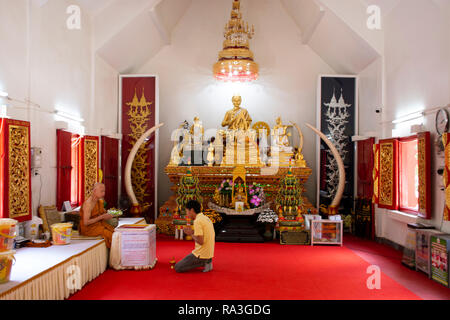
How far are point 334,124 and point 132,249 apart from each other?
5.63m

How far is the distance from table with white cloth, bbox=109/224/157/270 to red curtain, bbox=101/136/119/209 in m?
3.04

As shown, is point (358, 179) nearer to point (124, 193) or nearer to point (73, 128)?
point (124, 193)

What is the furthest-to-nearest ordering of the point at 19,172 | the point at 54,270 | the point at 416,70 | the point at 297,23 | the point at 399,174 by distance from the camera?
the point at 297,23, the point at 399,174, the point at 416,70, the point at 19,172, the point at 54,270

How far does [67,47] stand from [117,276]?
390 centimetres

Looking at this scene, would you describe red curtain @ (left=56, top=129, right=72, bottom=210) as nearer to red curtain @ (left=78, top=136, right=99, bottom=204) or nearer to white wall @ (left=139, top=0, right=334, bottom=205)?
red curtain @ (left=78, top=136, right=99, bottom=204)

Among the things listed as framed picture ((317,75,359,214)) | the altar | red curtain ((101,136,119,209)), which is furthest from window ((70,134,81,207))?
framed picture ((317,75,359,214))

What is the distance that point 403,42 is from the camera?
6.41 metres

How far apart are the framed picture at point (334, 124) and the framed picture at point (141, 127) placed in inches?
148

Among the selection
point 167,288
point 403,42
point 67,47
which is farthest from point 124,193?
point 403,42

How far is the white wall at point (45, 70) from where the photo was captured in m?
4.85

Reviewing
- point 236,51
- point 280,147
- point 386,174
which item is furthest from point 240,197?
point 236,51

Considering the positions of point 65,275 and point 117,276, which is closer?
point 65,275

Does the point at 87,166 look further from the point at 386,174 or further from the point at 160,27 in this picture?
the point at 386,174

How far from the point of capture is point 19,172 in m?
4.82
